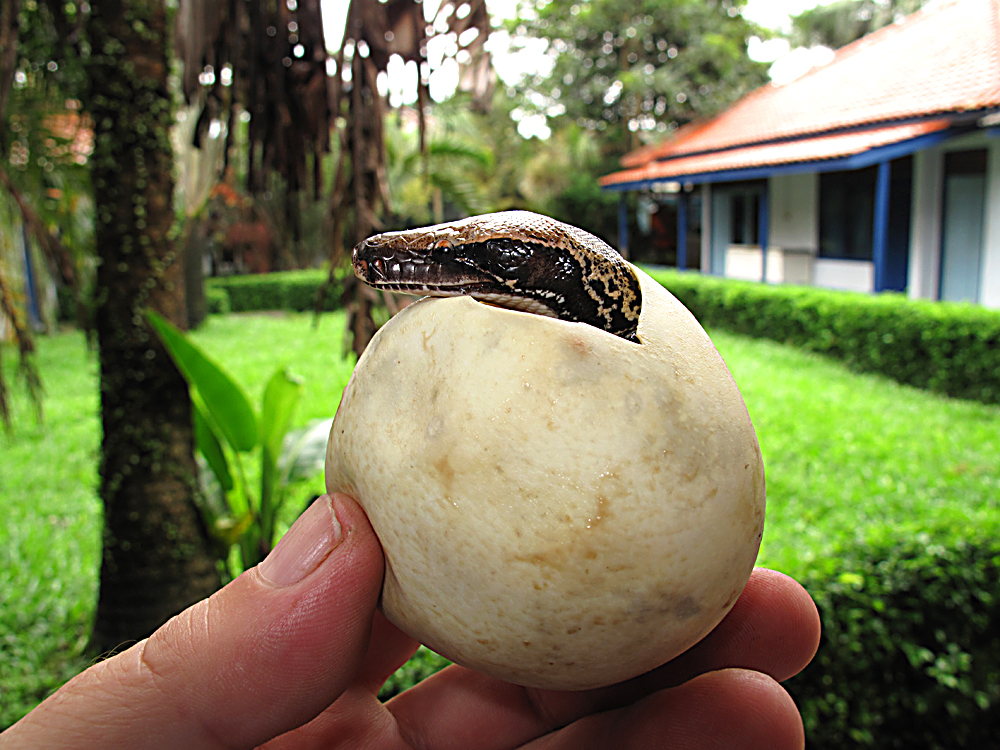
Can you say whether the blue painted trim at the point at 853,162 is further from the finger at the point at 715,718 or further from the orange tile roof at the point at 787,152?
the finger at the point at 715,718

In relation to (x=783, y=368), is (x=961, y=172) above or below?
above

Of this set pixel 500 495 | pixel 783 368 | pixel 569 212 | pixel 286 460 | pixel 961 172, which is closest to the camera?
pixel 500 495

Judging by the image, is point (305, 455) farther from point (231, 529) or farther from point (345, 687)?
point (345, 687)

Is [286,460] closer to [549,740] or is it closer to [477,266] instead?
[549,740]

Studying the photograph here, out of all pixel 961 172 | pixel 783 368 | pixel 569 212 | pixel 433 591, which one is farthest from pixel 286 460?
pixel 569 212

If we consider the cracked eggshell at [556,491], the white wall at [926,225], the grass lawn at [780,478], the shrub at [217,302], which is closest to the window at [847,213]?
the white wall at [926,225]

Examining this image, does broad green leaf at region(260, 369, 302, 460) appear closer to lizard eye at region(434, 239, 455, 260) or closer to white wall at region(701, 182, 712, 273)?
lizard eye at region(434, 239, 455, 260)
